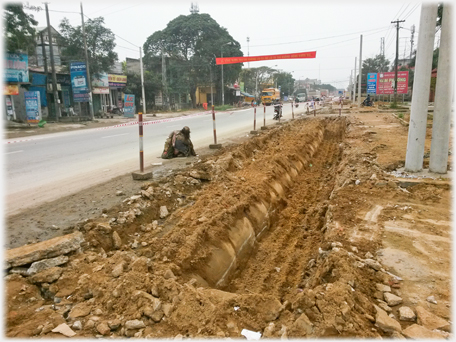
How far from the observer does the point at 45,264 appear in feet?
10.6

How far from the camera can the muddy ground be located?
8.43 feet

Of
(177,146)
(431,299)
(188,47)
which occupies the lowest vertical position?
(431,299)

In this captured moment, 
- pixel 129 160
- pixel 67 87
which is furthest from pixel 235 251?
pixel 67 87

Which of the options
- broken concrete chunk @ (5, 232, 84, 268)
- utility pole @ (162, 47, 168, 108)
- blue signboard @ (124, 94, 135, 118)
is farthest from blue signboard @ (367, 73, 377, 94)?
broken concrete chunk @ (5, 232, 84, 268)

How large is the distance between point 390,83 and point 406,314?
3461cm

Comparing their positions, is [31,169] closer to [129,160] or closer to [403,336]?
[129,160]

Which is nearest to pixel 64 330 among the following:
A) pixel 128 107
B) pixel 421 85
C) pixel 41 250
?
pixel 41 250

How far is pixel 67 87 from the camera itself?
29.0m

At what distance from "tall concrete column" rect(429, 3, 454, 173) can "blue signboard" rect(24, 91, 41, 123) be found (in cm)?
2169

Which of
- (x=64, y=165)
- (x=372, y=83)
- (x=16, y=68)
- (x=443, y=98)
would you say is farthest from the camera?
(x=372, y=83)

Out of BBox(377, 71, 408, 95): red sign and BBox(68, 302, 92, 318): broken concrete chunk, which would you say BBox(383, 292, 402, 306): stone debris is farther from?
BBox(377, 71, 408, 95): red sign

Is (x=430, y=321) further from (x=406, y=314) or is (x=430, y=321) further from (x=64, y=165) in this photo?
(x=64, y=165)

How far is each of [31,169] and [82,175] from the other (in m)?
1.60

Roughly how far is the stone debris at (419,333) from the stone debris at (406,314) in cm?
11
